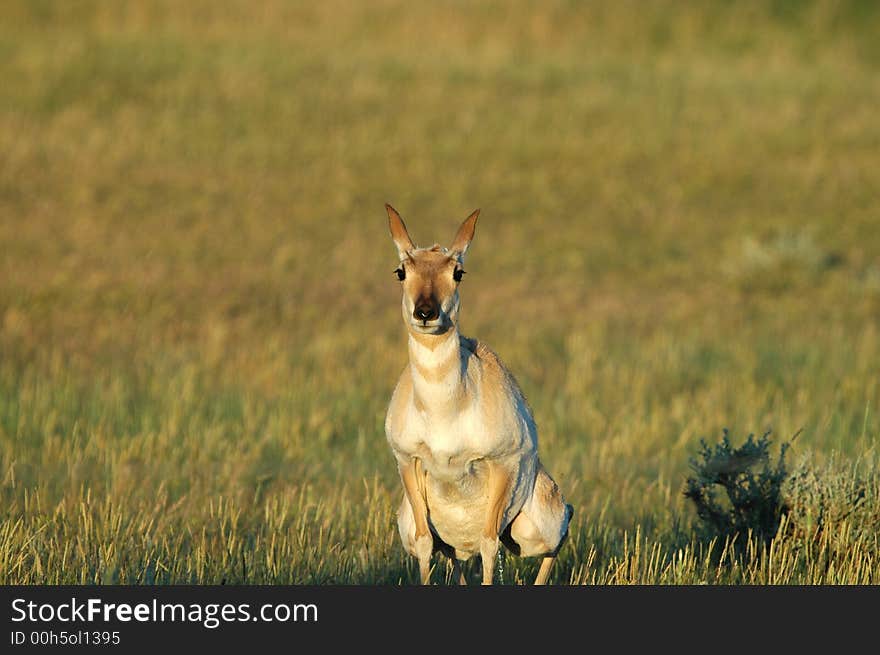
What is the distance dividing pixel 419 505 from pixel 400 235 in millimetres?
1262

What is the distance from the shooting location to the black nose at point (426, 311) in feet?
19.1

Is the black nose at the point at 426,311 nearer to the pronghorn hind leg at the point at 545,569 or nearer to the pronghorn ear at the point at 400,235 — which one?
the pronghorn ear at the point at 400,235

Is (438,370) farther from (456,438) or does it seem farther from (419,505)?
(419,505)

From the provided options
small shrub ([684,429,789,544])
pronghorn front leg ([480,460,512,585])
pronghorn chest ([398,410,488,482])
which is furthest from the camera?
small shrub ([684,429,789,544])

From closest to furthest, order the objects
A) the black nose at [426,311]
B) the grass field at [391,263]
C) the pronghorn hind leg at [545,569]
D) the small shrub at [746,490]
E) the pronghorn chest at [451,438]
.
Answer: the black nose at [426,311] < the pronghorn chest at [451,438] < the pronghorn hind leg at [545,569] < the small shrub at [746,490] < the grass field at [391,263]

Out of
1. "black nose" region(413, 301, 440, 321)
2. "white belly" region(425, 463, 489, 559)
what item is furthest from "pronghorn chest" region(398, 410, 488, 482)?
"black nose" region(413, 301, 440, 321)

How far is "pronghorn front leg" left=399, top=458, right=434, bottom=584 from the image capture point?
255 inches

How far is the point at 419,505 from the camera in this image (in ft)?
→ 21.6

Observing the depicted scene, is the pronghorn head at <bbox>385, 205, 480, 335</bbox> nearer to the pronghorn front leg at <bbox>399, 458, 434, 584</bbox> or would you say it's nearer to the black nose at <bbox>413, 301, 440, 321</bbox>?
the black nose at <bbox>413, 301, 440, 321</bbox>

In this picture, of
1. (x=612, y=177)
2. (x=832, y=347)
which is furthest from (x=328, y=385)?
(x=612, y=177)

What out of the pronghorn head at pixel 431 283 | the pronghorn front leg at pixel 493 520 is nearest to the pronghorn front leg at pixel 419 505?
the pronghorn front leg at pixel 493 520

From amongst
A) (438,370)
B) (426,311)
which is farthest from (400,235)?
(438,370)

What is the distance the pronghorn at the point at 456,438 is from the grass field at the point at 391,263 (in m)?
1.04

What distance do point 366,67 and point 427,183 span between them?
8552 mm
